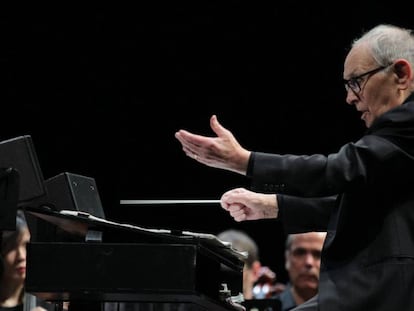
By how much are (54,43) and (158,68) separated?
77 centimetres

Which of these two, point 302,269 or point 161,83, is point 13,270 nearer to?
point 302,269

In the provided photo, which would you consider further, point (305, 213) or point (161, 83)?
point (161, 83)

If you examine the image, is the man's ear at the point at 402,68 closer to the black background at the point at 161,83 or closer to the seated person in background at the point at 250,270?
the seated person in background at the point at 250,270

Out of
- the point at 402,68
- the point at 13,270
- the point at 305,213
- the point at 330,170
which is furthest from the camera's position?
the point at 13,270

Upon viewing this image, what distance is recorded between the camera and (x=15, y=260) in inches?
180

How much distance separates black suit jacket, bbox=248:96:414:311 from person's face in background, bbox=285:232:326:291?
2.62m

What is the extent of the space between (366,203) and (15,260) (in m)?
2.25

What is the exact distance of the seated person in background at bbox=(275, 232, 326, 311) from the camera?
5527mm

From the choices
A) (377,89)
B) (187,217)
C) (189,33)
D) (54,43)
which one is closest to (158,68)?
(189,33)

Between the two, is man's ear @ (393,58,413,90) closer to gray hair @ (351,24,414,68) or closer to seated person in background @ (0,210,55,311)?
gray hair @ (351,24,414,68)

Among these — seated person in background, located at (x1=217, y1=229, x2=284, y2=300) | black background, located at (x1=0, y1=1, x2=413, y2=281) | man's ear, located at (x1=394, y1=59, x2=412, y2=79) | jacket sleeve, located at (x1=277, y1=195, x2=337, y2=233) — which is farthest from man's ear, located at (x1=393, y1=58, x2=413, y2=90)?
black background, located at (x1=0, y1=1, x2=413, y2=281)

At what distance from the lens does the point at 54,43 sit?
21.9 feet

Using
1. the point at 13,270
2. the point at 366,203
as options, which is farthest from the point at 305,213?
the point at 13,270

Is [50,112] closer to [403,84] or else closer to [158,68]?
[158,68]
